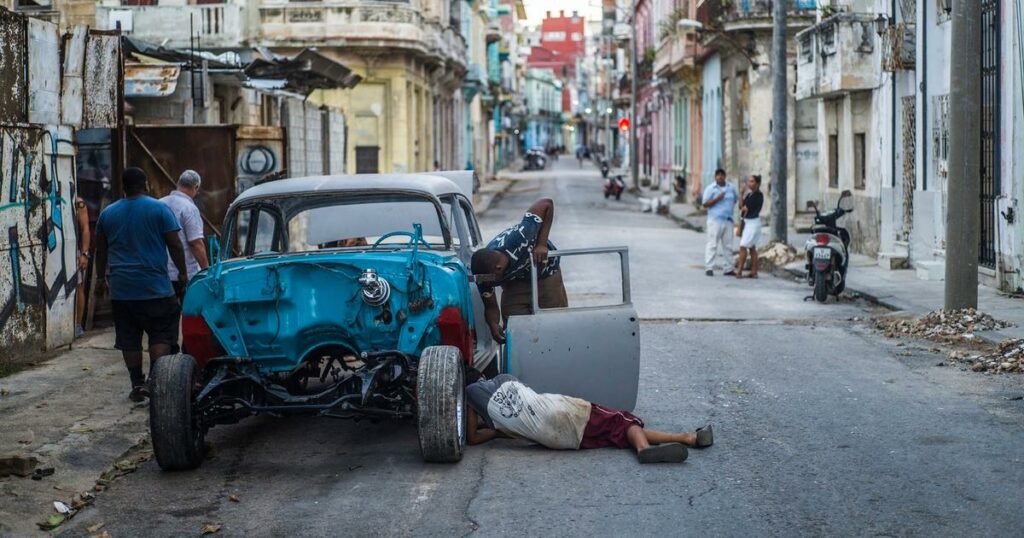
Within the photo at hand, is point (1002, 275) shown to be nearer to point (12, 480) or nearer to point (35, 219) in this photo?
point (35, 219)

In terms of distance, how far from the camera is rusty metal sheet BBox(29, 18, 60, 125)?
11.9 m

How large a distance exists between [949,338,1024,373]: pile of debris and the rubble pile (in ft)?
34.5

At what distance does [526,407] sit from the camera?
26.2 ft

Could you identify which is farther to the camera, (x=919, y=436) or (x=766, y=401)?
(x=766, y=401)

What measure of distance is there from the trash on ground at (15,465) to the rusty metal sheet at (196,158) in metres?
7.57

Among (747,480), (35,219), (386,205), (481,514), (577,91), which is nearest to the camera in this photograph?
(481,514)

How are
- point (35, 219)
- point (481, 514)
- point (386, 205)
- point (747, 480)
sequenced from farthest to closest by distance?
point (35, 219), point (386, 205), point (747, 480), point (481, 514)

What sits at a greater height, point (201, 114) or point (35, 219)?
point (201, 114)

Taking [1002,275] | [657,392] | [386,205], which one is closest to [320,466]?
[386,205]

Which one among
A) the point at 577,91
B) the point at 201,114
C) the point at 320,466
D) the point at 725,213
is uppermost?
the point at 577,91

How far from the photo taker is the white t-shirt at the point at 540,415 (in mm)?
7961

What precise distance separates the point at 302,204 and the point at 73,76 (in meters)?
4.39

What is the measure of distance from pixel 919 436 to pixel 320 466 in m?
3.70

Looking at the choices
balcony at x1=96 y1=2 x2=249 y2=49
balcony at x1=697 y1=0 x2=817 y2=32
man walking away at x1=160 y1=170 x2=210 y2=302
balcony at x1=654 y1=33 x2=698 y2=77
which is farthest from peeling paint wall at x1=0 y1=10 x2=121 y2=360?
balcony at x1=654 y1=33 x2=698 y2=77
